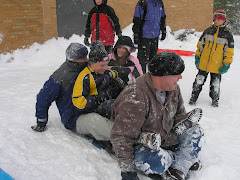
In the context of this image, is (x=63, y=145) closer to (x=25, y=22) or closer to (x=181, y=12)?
(x=25, y=22)

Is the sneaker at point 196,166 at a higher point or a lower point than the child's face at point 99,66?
lower

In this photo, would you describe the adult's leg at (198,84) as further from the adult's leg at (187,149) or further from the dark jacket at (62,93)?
the dark jacket at (62,93)

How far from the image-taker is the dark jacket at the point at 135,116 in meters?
2.09

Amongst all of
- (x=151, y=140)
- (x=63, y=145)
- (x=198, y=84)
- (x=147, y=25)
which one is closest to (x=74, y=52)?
(x=63, y=145)

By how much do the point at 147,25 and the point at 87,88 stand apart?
306cm

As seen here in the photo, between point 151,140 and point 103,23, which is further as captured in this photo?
point 103,23

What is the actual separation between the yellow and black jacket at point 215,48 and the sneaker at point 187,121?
2.23 meters

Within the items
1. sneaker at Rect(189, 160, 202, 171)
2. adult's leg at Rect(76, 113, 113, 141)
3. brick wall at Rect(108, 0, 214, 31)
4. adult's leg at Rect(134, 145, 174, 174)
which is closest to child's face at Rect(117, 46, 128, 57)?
adult's leg at Rect(76, 113, 113, 141)

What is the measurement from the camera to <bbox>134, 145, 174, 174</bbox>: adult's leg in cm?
223

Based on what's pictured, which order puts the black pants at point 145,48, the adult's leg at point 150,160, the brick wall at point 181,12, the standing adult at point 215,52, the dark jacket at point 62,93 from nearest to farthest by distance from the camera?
the adult's leg at point 150,160 < the dark jacket at point 62,93 < the standing adult at point 215,52 < the black pants at point 145,48 < the brick wall at point 181,12

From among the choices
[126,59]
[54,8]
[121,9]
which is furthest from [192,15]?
[126,59]

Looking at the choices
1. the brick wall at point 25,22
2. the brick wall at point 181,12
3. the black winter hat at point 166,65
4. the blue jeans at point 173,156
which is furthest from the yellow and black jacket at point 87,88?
the brick wall at point 181,12

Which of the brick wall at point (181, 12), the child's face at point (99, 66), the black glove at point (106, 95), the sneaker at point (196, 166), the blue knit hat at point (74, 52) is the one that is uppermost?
the brick wall at point (181, 12)

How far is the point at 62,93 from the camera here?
294cm
